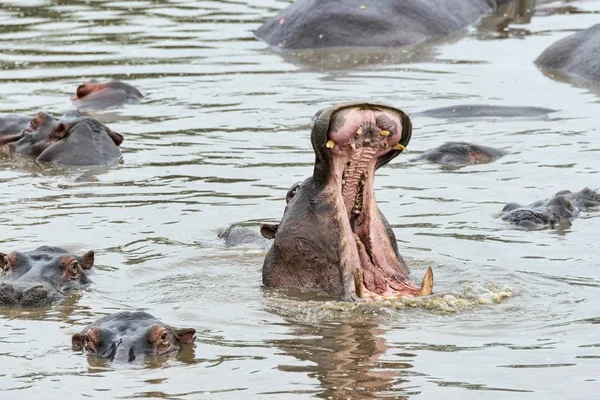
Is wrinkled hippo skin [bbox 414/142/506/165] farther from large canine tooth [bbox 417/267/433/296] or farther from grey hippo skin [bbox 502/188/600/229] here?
large canine tooth [bbox 417/267/433/296]

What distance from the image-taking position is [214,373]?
5.80 metres

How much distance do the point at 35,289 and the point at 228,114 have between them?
18.3 feet

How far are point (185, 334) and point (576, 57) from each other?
8.91 meters

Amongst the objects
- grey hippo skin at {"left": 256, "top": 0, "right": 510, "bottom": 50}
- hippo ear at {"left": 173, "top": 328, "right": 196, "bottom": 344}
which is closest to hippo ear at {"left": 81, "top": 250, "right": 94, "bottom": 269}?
hippo ear at {"left": 173, "top": 328, "right": 196, "bottom": 344}

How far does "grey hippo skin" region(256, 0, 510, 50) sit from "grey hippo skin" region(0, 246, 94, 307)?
28.0ft

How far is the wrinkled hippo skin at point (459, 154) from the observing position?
34.1ft

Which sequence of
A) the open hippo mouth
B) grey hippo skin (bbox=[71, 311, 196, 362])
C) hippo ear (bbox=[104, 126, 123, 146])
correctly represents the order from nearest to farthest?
grey hippo skin (bbox=[71, 311, 196, 362]) → the open hippo mouth → hippo ear (bbox=[104, 126, 123, 146])

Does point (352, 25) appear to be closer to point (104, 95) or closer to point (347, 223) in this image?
point (104, 95)

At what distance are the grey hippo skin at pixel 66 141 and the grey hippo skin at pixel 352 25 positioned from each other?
483cm

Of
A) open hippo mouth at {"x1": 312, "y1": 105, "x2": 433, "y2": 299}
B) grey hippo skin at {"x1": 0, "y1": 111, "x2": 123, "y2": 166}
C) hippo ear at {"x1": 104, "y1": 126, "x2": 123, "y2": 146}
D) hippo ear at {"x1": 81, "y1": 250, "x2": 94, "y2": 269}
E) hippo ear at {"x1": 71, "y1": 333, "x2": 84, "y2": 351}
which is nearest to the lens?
hippo ear at {"x1": 71, "y1": 333, "x2": 84, "y2": 351}

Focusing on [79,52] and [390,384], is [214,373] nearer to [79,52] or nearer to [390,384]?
[390,384]

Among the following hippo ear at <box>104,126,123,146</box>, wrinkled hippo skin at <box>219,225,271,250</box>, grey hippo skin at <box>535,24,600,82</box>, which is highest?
grey hippo skin at <box>535,24,600,82</box>

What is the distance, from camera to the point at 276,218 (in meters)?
8.88

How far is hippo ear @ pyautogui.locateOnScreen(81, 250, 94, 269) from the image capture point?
24.2 ft
